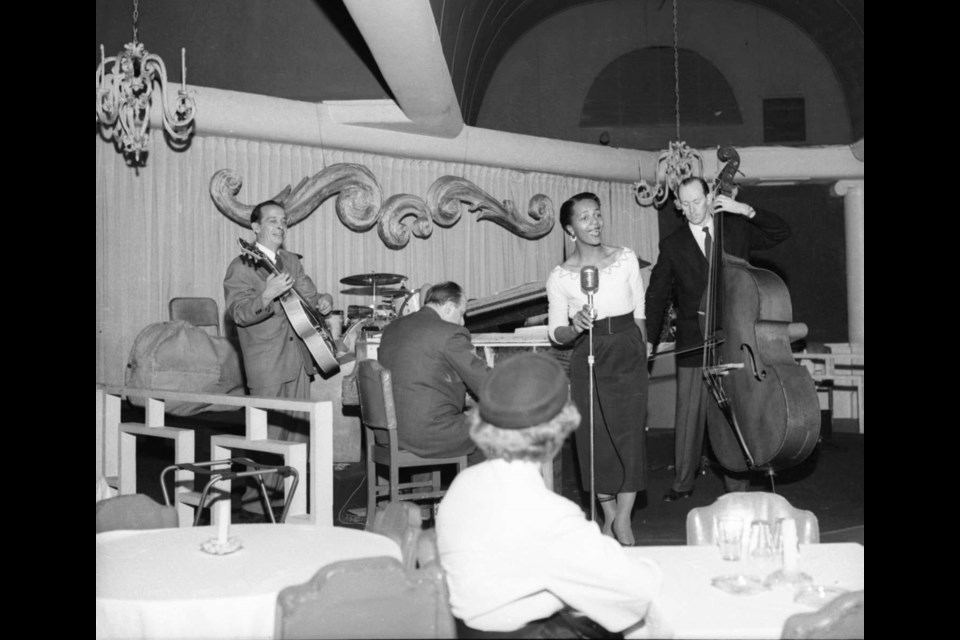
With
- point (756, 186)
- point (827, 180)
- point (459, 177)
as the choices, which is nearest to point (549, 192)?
point (459, 177)

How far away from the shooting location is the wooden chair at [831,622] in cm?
177

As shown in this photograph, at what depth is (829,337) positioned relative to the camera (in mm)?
10219

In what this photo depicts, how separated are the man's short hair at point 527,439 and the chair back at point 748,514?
2.34 ft

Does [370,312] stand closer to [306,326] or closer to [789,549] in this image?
[306,326]

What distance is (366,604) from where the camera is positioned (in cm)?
191

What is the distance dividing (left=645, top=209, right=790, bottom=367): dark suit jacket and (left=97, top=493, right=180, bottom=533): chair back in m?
2.83

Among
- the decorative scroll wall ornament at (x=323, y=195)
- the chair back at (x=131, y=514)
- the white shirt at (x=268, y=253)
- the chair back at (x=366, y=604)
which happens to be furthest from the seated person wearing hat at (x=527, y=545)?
the decorative scroll wall ornament at (x=323, y=195)

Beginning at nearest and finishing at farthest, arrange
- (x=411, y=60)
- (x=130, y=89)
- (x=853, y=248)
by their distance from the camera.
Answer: (x=130, y=89) → (x=411, y=60) → (x=853, y=248)

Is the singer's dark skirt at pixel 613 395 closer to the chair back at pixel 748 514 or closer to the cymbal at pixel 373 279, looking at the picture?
the chair back at pixel 748 514

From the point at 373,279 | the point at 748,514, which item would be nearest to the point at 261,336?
the point at 373,279

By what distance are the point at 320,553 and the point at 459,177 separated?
6603mm

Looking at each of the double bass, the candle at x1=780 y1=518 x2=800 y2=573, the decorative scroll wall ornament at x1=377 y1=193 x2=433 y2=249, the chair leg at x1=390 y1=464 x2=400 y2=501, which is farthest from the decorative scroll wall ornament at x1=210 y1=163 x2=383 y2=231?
the candle at x1=780 y1=518 x2=800 y2=573

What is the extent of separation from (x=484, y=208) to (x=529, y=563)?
709 cm
